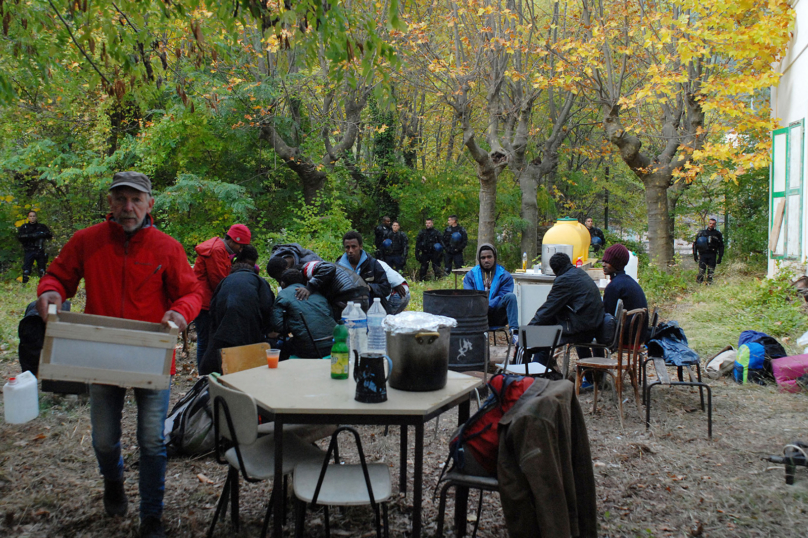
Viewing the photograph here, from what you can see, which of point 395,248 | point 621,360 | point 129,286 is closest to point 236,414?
point 129,286

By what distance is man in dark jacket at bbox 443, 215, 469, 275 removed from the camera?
52.3 ft

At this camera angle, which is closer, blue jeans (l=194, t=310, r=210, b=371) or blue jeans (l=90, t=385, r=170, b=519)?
blue jeans (l=90, t=385, r=170, b=519)

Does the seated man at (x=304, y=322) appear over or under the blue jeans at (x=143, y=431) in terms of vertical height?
over

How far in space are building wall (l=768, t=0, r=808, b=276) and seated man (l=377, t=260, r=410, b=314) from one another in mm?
6423

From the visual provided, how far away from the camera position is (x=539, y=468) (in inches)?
103

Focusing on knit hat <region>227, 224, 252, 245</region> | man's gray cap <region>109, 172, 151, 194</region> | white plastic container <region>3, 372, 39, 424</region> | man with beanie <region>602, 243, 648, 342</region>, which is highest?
man's gray cap <region>109, 172, 151, 194</region>

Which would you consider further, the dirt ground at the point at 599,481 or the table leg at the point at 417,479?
the dirt ground at the point at 599,481

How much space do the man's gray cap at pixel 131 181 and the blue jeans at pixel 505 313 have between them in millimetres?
4779

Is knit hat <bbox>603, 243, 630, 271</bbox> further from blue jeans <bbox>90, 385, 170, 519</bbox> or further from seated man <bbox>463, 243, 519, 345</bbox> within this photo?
blue jeans <bbox>90, 385, 170, 519</bbox>

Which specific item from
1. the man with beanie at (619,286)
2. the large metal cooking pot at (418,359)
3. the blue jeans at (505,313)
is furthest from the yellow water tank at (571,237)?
the large metal cooking pot at (418,359)

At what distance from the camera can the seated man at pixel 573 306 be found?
19.4 ft

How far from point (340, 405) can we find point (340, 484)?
0.44 metres

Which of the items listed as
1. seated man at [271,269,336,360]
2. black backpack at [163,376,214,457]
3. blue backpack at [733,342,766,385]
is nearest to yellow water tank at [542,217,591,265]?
blue backpack at [733,342,766,385]

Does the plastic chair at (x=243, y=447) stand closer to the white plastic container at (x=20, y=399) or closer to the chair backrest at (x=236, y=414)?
the chair backrest at (x=236, y=414)
